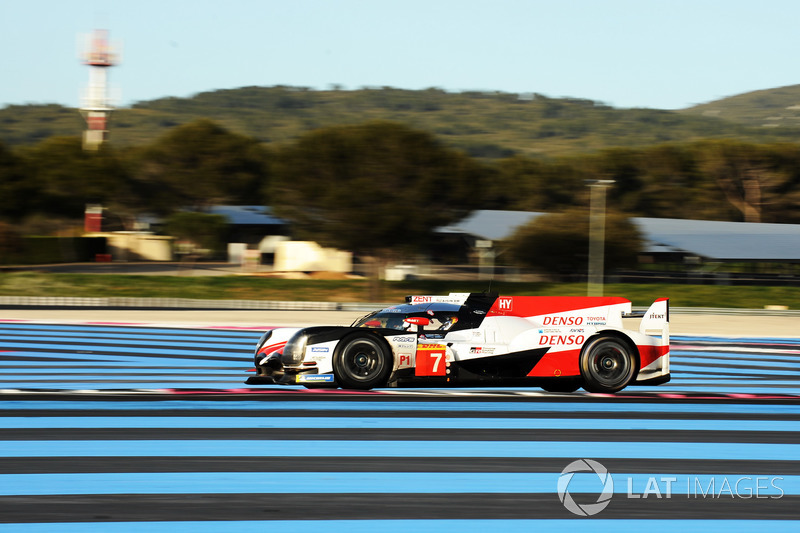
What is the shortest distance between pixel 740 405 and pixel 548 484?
5.38 meters

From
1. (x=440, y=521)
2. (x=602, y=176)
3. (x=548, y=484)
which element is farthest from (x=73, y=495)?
(x=602, y=176)

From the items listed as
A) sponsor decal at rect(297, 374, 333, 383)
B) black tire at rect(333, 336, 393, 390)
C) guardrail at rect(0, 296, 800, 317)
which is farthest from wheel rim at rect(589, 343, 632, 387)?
guardrail at rect(0, 296, 800, 317)

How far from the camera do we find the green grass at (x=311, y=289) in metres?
47.0

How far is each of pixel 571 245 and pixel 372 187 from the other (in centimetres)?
1464

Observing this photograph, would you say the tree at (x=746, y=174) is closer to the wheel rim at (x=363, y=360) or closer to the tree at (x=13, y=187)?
the tree at (x=13, y=187)

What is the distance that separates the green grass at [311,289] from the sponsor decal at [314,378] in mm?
34935

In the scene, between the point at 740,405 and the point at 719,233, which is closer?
the point at 740,405

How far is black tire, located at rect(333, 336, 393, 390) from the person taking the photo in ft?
36.7

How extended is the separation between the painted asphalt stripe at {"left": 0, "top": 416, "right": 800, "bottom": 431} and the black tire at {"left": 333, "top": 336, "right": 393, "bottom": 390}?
1423mm

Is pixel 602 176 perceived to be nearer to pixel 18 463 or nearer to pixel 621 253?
pixel 621 253

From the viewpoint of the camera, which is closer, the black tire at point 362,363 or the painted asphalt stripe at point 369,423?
the painted asphalt stripe at point 369,423

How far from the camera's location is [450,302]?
39.0ft

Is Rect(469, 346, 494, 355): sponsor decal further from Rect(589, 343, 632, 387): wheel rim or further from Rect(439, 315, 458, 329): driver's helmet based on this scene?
Rect(589, 343, 632, 387): wheel rim

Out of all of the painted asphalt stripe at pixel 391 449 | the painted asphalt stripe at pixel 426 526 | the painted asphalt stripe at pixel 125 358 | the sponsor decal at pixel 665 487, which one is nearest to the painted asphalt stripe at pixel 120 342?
the painted asphalt stripe at pixel 125 358
